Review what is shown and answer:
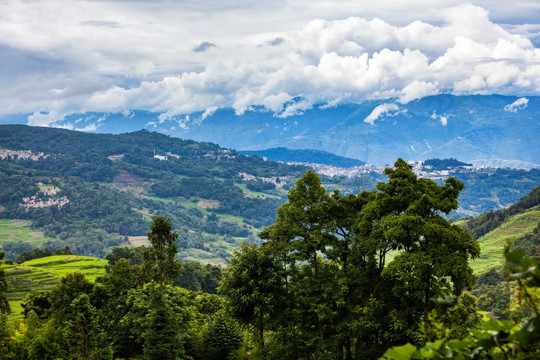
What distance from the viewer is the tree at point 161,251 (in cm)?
2188

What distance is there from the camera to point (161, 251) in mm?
22156

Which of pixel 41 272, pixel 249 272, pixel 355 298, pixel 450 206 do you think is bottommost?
pixel 41 272

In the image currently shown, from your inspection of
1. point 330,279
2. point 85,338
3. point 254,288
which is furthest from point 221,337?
point 330,279

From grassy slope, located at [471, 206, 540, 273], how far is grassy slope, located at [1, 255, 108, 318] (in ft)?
368

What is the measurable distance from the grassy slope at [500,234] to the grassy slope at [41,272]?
112207mm

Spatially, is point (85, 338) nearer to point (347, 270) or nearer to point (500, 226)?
point (347, 270)

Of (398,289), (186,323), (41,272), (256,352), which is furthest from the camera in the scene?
(41,272)

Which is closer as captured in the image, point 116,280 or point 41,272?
point 116,280

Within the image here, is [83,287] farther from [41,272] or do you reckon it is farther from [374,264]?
[41,272]

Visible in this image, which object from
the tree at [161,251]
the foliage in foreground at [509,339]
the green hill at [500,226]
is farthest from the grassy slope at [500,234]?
the foliage in foreground at [509,339]

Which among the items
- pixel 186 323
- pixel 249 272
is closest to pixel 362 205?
pixel 249 272

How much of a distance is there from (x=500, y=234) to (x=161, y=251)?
160032mm

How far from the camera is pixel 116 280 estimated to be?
35094mm

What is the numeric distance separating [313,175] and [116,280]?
71.5ft
